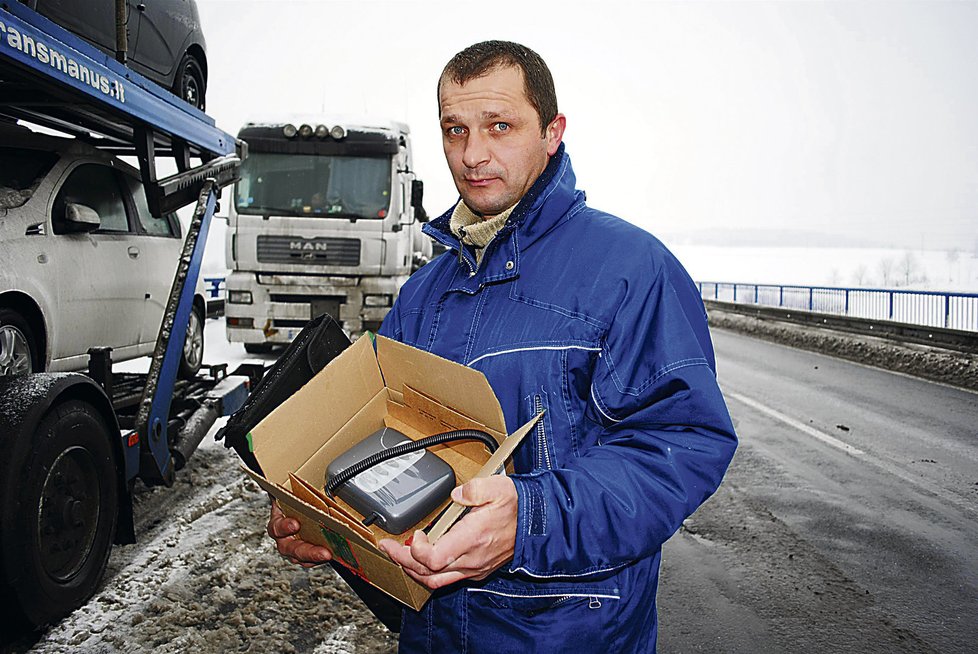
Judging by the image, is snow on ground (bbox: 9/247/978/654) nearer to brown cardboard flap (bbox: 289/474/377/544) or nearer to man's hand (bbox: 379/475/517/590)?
brown cardboard flap (bbox: 289/474/377/544)

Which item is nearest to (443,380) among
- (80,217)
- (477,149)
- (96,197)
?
(477,149)

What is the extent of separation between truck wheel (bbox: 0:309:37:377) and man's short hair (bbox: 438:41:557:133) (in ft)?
10.9

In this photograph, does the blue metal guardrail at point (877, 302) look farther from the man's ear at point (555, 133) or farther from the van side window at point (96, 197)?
the man's ear at point (555, 133)

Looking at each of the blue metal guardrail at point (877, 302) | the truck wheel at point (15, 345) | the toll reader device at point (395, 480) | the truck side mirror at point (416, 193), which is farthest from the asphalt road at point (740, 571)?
the blue metal guardrail at point (877, 302)

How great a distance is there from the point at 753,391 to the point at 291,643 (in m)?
8.07

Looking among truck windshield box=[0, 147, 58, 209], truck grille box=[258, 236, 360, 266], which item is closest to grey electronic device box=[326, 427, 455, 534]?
truck windshield box=[0, 147, 58, 209]

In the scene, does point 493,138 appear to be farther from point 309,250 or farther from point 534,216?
point 309,250

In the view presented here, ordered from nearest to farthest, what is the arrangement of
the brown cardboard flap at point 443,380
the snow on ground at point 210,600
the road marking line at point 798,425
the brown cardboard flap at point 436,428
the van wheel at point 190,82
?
the brown cardboard flap at point 443,380 → the brown cardboard flap at point 436,428 → the snow on ground at point 210,600 → the van wheel at point 190,82 → the road marking line at point 798,425

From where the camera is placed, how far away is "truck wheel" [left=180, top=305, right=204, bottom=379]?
6789mm

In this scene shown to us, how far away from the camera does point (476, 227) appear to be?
6.19 ft

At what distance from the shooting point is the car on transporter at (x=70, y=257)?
4.14 meters

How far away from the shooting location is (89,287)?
4.84 metres

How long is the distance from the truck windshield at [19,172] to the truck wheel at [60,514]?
1414 mm

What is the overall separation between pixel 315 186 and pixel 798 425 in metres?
6.86
